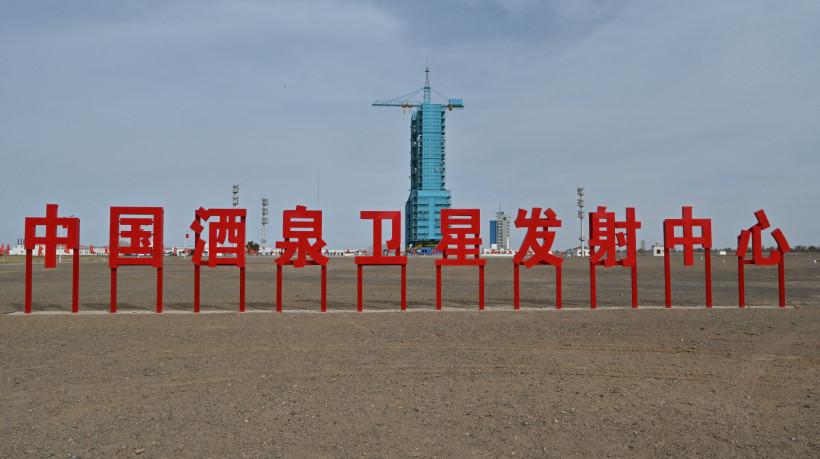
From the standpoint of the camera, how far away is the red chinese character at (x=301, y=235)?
53.7 ft

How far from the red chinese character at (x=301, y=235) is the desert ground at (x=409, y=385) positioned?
178 cm

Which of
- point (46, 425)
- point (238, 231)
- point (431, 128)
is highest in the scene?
point (431, 128)

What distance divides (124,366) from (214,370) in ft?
5.02

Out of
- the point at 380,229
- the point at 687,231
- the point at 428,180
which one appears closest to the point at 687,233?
the point at 687,231

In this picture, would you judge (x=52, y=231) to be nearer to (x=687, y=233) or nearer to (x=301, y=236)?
(x=301, y=236)

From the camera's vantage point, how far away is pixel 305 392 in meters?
7.46

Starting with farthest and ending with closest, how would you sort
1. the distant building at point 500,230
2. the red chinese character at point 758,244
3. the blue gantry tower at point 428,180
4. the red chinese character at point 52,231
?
the distant building at point 500,230 → the blue gantry tower at point 428,180 → the red chinese character at point 758,244 → the red chinese character at point 52,231

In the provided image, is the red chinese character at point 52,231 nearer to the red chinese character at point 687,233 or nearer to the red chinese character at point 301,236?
the red chinese character at point 301,236

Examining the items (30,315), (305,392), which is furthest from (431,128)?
(305,392)

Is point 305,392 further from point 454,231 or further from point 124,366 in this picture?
point 454,231

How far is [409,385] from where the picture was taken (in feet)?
25.7

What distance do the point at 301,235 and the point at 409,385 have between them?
9.34m

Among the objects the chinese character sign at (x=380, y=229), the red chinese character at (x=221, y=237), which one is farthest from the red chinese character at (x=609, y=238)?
the red chinese character at (x=221, y=237)

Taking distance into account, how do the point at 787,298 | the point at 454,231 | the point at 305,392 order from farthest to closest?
1. the point at 787,298
2. the point at 454,231
3. the point at 305,392
